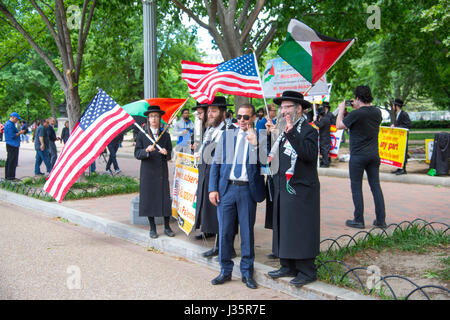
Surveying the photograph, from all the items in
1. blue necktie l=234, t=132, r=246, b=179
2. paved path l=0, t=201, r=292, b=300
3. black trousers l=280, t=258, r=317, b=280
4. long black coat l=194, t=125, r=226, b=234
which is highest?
blue necktie l=234, t=132, r=246, b=179

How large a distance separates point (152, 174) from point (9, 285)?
2528 mm

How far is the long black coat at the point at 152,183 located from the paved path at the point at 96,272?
604mm

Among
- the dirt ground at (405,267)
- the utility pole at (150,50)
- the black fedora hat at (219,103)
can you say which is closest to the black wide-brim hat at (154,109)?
the black fedora hat at (219,103)

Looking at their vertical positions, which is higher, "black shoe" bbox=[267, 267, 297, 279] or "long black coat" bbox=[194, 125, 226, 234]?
"long black coat" bbox=[194, 125, 226, 234]

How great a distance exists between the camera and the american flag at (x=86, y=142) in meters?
6.54

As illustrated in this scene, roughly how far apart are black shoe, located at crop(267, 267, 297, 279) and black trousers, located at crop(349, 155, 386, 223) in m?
2.77

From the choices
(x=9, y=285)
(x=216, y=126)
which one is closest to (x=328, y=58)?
(x=216, y=126)

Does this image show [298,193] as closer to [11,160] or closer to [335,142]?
[335,142]

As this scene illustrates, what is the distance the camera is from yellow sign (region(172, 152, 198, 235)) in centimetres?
629

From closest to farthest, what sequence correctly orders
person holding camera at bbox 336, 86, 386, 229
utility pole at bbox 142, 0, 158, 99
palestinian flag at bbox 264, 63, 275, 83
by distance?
1. person holding camera at bbox 336, 86, 386, 229
2. utility pole at bbox 142, 0, 158, 99
3. palestinian flag at bbox 264, 63, 275, 83

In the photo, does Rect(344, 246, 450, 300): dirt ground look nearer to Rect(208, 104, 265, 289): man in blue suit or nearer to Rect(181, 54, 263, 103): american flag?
Rect(208, 104, 265, 289): man in blue suit

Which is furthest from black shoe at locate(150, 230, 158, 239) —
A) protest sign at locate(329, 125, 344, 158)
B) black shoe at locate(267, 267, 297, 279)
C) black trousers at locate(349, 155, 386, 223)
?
protest sign at locate(329, 125, 344, 158)

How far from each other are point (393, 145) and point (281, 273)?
8.72 metres
